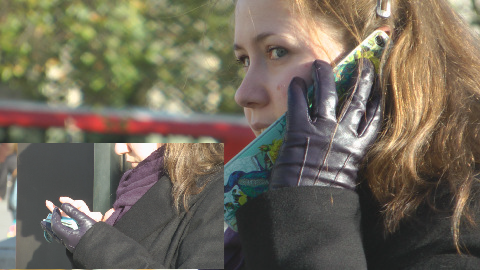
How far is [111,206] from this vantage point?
1.44 meters

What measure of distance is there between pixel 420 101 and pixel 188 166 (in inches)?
23.5

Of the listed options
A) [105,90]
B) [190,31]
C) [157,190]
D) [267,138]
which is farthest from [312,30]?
[105,90]

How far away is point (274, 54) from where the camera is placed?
164 cm

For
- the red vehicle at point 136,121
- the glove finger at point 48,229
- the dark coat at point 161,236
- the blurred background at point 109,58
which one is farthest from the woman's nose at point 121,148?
the blurred background at point 109,58

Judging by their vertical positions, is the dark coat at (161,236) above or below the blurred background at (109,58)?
below

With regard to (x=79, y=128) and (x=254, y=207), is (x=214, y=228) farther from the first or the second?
(x=79, y=128)

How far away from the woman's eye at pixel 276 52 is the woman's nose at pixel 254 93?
6 centimetres

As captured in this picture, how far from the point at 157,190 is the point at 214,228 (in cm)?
17

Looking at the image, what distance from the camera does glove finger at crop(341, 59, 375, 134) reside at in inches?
55.7

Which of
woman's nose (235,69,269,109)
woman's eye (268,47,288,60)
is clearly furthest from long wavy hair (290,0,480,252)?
woman's nose (235,69,269,109)

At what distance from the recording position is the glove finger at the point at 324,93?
1.41 meters

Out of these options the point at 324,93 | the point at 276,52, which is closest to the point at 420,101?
the point at 324,93

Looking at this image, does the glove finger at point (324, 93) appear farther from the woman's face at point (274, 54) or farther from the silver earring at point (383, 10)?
A: the silver earring at point (383, 10)

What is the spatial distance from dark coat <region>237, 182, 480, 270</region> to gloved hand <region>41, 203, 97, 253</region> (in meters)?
0.37
